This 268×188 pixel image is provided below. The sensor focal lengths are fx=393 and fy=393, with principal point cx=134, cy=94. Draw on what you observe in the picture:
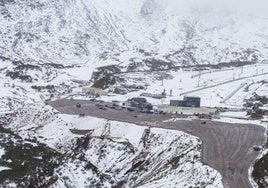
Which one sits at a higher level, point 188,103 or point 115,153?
point 188,103

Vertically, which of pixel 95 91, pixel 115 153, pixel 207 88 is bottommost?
pixel 115 153

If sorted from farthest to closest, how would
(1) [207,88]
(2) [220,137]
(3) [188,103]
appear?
(1) [207,88]
(3) [188,103]
(2) [220,137]

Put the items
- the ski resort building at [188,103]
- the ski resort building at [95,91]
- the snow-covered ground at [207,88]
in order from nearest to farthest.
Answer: the ski resort building at [188,103] < the snow-covered ground at [207,88] < the ski resort building at [95,91]

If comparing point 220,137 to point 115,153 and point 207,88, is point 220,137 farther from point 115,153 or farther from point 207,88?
point 207,88

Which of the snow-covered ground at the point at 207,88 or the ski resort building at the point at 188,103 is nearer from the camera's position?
the ski resort building at the point at 188,103

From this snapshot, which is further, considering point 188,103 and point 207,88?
point 207,88

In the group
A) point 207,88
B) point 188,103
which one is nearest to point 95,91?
point 188,103

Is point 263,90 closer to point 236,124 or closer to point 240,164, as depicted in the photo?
point 236,124

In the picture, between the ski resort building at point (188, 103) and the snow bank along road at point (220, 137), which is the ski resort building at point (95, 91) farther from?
the ski resort building at point (188, 103)

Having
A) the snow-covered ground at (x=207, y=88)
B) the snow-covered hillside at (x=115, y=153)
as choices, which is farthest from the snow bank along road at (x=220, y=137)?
the snow-covered ground at (x=207, y=88)
